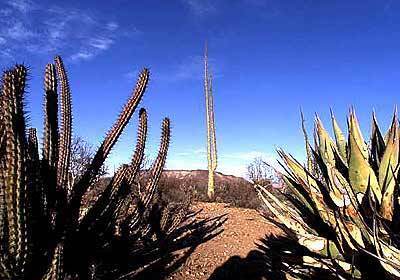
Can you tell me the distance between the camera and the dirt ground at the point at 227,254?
16.8 feet

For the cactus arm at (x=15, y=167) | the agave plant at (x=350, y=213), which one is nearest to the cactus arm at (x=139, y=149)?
the cactus arm at (x=15, y=167)

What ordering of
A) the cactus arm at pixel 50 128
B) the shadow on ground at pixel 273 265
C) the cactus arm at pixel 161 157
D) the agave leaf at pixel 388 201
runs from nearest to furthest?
the agave leaf at pixel 388 201 → the shadow on ground at pixel 273 265 → the cactus arm at pixel 50 128 → the cactus arm at pixel 161 157

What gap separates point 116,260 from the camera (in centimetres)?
537

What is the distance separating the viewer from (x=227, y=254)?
6191mm

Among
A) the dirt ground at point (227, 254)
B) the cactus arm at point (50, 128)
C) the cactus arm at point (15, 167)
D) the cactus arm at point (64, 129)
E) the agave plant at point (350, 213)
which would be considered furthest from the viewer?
the dirt ground at point (227, 254)

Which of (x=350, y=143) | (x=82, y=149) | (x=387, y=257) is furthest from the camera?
(x=82, y=149)

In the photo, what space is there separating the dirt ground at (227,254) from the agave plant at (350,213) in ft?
2.47

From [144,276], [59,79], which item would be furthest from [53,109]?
[144,276]

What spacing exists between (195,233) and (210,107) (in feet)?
45.3

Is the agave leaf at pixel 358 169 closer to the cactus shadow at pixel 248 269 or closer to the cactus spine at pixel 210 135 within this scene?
the cactus shadow at pixel 248 269

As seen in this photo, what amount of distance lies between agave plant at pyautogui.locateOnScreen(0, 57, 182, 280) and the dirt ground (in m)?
0.81

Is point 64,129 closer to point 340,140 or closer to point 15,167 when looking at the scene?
point 15,167

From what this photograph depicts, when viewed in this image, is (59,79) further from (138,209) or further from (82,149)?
(82,149)

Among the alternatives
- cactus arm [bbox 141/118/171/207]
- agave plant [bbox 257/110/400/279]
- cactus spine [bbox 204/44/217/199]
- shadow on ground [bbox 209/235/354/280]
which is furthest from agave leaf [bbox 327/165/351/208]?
cactus spine [bbox 204/44/217/199]
